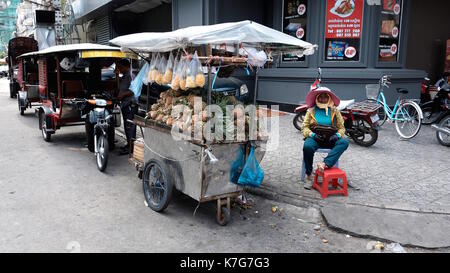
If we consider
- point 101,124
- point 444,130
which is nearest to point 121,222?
point 101,124

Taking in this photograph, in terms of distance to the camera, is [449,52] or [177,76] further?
[449,52]

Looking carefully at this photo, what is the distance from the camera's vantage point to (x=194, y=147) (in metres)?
4.05

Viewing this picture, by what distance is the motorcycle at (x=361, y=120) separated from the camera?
7199 mm

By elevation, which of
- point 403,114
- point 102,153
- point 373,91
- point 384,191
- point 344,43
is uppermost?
point 344,43

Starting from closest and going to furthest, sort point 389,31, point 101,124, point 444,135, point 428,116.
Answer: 1. point 101,124
2. point 444,135
3. point 428,116
4. point 389,31

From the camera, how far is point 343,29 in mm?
9664

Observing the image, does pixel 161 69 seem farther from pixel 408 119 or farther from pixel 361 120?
pixel 408 119

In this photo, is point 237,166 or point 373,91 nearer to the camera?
point 237,166

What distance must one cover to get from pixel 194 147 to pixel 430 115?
7.46 m

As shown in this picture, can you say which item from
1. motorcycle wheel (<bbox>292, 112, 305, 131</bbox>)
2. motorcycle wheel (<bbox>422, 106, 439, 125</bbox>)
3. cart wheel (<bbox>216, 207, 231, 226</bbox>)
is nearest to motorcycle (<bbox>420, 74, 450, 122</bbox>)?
motorcycle wheel (<bbox>422, 106, 439, 125</bbox>)

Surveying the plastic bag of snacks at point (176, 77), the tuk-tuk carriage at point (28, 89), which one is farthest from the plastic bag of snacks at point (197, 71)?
the tuk-tuk carriage at point (28, 89)

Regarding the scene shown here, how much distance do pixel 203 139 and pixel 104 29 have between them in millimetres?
18770
